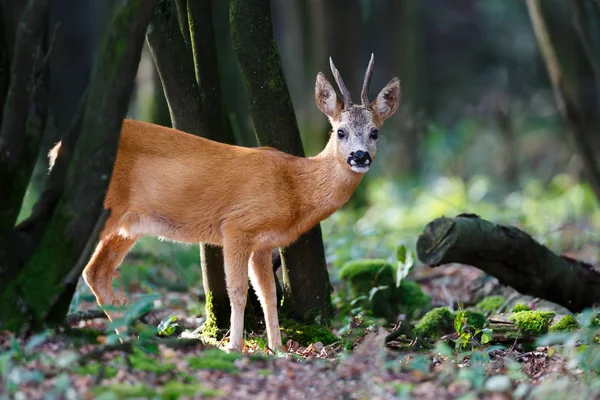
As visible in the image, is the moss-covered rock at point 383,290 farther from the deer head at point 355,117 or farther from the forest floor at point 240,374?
the forest floor at point 240,374

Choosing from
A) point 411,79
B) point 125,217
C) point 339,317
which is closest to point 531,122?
point 411,79

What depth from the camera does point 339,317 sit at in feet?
30.3

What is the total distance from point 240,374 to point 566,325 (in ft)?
11.1

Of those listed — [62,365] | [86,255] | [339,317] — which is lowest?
[339,317]

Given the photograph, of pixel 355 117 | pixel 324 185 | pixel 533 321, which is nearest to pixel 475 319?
pixel 533 321

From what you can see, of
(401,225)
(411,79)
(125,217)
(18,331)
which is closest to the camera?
(18,331)

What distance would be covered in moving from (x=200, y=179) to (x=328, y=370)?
2263 millimetres

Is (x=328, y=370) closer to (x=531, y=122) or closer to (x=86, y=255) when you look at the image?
(x=86, y=255)

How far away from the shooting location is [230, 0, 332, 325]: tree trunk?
314 inches

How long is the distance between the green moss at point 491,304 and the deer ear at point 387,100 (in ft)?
8.27

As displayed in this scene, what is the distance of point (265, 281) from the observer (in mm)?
7957

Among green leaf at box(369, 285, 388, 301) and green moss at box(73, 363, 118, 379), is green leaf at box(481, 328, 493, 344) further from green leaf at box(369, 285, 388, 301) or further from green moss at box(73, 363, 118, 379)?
green moss at box(73, 363, 118, 379)

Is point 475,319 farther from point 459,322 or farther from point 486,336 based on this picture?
point 486,336

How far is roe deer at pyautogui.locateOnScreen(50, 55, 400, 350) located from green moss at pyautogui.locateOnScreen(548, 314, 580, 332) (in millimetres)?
2037
